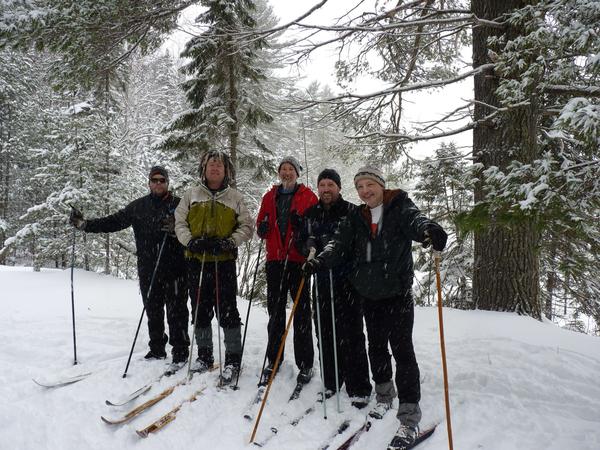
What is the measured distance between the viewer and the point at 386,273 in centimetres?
312

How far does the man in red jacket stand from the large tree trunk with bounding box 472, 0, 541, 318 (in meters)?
2.76

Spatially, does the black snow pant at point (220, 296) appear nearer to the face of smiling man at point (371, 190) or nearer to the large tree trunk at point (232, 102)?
the face of smiling man at point (371, 190)

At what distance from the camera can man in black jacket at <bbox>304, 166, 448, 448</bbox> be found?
3092mm

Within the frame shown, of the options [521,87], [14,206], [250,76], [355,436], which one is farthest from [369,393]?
[14,206]

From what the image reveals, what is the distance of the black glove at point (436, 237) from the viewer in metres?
2.75

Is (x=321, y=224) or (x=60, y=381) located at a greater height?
(x=321, y=224)

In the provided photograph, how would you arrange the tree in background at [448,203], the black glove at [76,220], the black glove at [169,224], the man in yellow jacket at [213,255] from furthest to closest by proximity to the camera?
the tree in background at [448,203]
the black glove at [76,220]
the black glove at [169,224]
the man in yellow jacket at [213,255]

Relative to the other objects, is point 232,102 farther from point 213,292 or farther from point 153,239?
point 213,292

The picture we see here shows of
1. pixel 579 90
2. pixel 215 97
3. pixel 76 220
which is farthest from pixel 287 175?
pixel 215 97

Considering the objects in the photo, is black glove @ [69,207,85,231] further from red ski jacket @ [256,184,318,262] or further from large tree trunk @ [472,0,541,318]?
large tree trunk @ [472,0,541,318]

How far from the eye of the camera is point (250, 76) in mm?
11047

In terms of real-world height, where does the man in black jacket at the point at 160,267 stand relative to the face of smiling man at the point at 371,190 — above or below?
below

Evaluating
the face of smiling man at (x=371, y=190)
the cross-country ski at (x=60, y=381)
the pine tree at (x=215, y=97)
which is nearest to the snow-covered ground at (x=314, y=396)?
the cross-country ski at (x=60, y=381)

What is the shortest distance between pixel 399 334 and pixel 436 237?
89 centimetres
